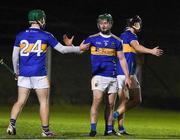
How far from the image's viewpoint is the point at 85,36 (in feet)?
84.4

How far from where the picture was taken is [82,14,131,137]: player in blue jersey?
12.4 m

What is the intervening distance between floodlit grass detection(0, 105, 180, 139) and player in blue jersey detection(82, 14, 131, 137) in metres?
0.71

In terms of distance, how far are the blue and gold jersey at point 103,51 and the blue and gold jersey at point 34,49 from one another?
2.51ft

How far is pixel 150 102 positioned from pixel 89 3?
6017mm

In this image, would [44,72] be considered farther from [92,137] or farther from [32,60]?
[92,137]

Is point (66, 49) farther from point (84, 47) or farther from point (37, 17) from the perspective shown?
point (37, 17)

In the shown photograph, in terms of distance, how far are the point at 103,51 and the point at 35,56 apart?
4.04 ft

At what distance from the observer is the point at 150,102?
23.0m

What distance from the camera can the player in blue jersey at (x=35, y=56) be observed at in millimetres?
12078

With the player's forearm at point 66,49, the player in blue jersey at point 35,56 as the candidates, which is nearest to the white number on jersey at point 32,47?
the player in blue jersey at point 35,56

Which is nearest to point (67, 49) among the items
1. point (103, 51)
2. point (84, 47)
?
point (84, 47)

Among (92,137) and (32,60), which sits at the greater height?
(32,60)

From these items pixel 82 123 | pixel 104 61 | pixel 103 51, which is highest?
pixel 103 51

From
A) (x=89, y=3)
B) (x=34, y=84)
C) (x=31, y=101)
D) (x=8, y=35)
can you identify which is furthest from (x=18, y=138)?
(x=89, y=3)
